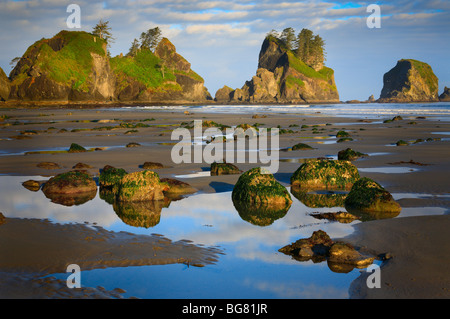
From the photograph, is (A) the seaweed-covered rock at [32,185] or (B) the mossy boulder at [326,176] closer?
(B) the mossy boulder at [326,176]

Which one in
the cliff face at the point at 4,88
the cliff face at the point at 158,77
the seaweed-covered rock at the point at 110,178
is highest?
the cliff face at the point at 158,77

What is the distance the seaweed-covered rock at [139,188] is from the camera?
8242 millimetres

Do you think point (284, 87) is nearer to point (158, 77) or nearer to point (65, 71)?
point (158, 77)

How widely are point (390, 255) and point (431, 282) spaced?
0.84 meters

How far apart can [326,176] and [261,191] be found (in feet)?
6.94

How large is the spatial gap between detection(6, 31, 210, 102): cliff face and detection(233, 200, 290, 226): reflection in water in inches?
3575

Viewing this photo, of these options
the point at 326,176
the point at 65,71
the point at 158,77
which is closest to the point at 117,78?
the point at 158,77

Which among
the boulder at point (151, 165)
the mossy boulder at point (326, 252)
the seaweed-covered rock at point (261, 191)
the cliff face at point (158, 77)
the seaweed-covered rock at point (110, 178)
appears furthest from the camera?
the cliff face at point (158, 77)

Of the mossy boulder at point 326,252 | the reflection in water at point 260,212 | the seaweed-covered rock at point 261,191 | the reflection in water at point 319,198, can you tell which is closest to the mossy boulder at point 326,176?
the reflection in water at point 319,198

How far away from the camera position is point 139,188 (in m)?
8.26

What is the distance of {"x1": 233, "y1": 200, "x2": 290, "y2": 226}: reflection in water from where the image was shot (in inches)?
273

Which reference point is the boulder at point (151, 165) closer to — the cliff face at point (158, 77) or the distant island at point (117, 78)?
the distant island at point (117, 78)

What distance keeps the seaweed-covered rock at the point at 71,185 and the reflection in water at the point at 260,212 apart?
3.29 metres

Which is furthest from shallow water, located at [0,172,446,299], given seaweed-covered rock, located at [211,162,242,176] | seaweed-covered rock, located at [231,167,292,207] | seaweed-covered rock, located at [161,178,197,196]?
seaweed-covered rock, located at [211,162,242,176]
